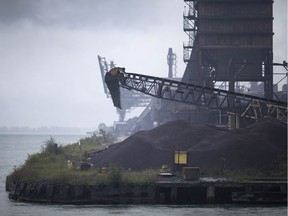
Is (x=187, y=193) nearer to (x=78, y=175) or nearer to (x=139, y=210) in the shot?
(x=139, y=210)

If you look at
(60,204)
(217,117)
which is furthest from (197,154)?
(217,117)

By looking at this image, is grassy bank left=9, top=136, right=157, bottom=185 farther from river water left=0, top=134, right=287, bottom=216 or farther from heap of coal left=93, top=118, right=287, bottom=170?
heap of coal left=93, top=118, right=287, bottom=170

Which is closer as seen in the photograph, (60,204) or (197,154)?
(60,204)

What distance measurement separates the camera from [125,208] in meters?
26.9

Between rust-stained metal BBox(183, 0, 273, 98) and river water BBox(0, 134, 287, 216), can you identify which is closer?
river water BBox(0, 134, 287, 216)

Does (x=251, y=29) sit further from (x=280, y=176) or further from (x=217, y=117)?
(x=280, y=176)

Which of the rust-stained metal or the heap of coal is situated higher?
the rust-stained metal

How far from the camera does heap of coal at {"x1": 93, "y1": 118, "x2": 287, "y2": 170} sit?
31969 millimetres

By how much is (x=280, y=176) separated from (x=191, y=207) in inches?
262

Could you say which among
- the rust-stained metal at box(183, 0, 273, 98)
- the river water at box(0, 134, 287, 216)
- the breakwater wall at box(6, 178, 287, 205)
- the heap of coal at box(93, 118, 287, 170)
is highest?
the rust-stained metal at box(183, 0, 273, 98)

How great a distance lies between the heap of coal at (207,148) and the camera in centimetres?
3197

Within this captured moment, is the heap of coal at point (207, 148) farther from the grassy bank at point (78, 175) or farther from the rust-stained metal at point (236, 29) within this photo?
the rust-stained metal at point (236, 29)

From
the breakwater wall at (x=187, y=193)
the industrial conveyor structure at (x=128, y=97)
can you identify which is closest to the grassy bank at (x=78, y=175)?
the breakwater wall at (x=187, y=193)

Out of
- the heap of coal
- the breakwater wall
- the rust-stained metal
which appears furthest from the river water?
the rust-stained metal
